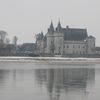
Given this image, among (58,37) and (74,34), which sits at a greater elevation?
(74,34)

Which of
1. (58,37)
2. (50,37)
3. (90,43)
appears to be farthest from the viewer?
(90,43)

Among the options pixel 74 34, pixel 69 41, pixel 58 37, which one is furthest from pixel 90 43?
pixel 58 37

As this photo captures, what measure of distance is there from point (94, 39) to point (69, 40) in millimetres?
13406

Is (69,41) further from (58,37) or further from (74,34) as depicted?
(58,37)

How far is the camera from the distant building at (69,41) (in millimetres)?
189375

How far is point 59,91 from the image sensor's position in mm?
23141

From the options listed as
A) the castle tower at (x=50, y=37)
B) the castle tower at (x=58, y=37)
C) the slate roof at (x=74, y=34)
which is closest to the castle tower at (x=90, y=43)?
the slate roof at (x=74, y=34)

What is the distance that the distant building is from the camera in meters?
189

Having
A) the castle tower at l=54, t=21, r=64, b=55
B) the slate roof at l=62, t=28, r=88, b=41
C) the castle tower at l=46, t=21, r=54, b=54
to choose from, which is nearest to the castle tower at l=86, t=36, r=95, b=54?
the slate roof at l=62, t=28, r=88, b=41

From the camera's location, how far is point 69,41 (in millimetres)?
193875

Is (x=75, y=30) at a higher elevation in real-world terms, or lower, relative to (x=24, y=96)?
higher

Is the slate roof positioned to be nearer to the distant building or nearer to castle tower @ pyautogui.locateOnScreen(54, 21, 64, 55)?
the distant building

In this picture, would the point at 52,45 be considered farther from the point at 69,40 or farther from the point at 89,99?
the point at 89,99

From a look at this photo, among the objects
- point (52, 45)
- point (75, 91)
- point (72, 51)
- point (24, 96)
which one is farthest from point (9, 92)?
point (72, 51)
